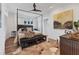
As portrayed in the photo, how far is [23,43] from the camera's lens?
2.18m

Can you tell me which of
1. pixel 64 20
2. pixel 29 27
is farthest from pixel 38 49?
pixel 64 20

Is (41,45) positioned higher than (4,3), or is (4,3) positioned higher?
(4,3)

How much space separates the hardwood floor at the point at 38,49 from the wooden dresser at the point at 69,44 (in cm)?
9

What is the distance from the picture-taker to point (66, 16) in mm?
2168

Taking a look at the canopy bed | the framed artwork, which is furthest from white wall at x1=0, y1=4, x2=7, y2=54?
the framed artwork

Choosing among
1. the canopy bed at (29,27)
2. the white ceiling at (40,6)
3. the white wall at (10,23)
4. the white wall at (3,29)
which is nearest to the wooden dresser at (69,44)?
the canopy bed at (29,27)

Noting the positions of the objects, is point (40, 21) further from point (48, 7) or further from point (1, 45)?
point (1, 45)

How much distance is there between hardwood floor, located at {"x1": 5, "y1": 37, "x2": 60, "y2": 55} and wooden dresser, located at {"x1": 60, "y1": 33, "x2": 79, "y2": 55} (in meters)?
0.09

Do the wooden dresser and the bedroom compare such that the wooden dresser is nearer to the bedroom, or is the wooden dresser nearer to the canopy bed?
the bedroom

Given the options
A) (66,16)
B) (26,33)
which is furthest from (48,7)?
(26,33)

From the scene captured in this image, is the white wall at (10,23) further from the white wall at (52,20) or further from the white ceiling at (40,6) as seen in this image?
the white ceiling at (40,6)

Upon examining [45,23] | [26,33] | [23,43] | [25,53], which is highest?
[45,23]

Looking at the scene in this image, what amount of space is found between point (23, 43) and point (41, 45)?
0.26m

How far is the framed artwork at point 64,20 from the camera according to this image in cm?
215
